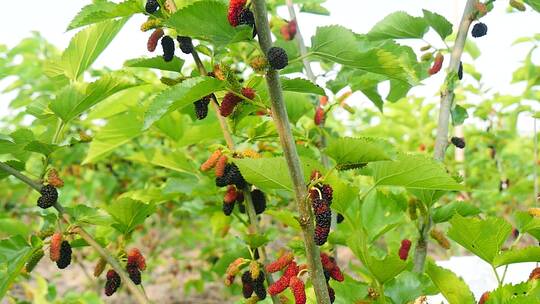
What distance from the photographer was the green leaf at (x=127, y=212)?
4.21 feet

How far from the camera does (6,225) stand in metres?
1.67

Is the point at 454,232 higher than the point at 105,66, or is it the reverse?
the point at 454,232

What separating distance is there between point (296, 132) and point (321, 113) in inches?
6.3

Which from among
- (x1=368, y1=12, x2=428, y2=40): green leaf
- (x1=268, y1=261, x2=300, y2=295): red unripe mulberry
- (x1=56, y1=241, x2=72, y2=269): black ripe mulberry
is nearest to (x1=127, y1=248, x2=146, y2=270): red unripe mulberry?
(x1=56, y1=241, x2=72, y2=269): black ripe mulberry

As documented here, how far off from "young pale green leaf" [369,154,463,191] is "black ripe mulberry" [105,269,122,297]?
58 cm

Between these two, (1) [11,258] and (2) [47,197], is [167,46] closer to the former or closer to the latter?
(2) [47,197]

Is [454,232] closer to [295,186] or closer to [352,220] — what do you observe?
[352,220]

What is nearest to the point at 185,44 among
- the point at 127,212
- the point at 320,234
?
the point at 127,212

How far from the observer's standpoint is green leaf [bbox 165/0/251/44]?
868 millimetres

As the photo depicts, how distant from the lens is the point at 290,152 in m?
0.87

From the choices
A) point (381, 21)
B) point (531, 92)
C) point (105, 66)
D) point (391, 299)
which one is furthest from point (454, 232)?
point (105, 66)

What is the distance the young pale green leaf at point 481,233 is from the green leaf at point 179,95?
54 centimetres

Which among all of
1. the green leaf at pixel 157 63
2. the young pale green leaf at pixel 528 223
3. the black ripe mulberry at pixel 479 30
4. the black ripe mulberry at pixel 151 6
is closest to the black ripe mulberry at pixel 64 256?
the green leaf at pixel 157 63

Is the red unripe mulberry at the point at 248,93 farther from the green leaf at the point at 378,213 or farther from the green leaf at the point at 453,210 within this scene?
the green leaf at the point at 453,210
